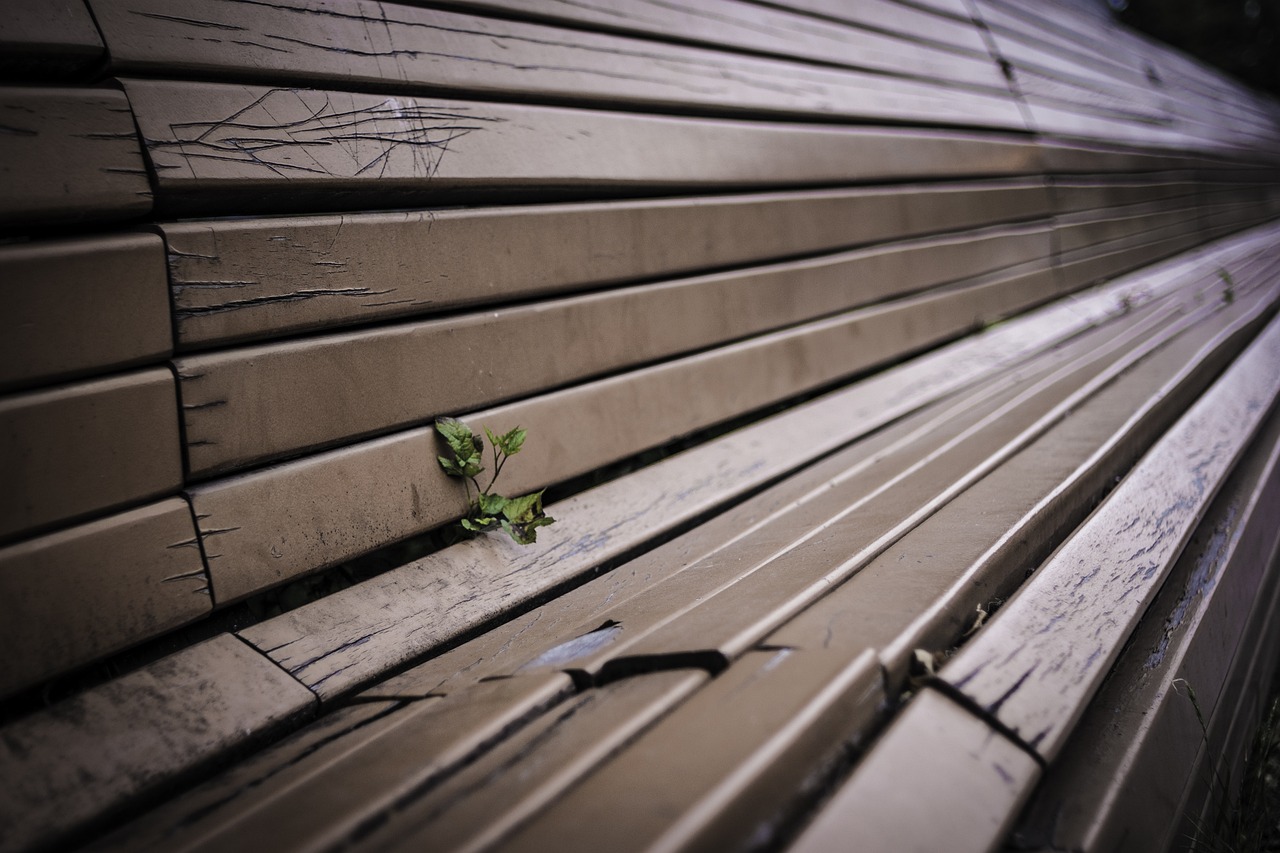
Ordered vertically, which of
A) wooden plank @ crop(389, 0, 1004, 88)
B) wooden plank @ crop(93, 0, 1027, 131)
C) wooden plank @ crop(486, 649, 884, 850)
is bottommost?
wooden plank @ crop(486, 649, 884, 850)

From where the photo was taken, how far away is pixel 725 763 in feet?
2.02

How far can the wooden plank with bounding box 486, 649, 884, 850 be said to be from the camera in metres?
0.57

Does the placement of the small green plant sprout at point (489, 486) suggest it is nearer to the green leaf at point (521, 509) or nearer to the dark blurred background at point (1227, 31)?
the green leaf at point (521, 509)

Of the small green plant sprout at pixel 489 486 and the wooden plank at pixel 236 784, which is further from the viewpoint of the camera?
the small green plant sprout at pixel 489 486

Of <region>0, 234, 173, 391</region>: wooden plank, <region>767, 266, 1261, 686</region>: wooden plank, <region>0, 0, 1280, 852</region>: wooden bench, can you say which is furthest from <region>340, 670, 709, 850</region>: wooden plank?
<region>0, 234, 173, 391</region>: wooden plank

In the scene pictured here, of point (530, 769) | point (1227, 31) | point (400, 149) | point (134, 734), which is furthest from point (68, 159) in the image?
point (1227, 31)

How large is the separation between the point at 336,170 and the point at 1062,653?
4.25 feet

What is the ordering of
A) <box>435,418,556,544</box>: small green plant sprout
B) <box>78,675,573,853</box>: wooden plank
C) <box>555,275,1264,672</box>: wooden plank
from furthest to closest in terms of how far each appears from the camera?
1. <box>435,418,556,544</box>: small green plant sprout
2. <box>555,275,1264,672</box>: wooden plank
3. <box>78,675,573,853</box>: wooden plank

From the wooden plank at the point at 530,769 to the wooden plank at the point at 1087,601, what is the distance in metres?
0.31

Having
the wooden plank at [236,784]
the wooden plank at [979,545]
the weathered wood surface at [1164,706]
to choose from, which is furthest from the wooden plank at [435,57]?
the weathered wood surface at [1164,706]

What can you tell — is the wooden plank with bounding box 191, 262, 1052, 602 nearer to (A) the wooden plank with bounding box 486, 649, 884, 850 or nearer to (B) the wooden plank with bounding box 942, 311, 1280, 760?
(A) the wooden plank with bounding box 486, 649, 884, 850

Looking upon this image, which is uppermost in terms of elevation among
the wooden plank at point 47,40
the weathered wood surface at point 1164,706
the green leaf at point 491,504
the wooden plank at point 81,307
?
the wooden plank at point 47,40

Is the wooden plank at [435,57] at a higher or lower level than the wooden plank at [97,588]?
higher

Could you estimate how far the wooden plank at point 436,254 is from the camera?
1.19 meters
